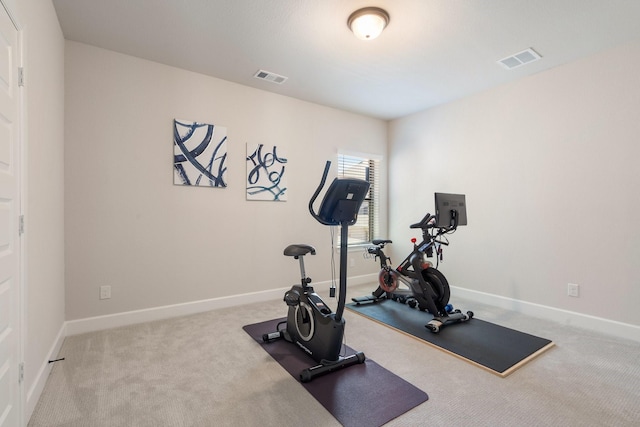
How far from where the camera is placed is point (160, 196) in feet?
10.9

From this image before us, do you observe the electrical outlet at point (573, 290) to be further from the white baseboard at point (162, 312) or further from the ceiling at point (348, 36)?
the white baseboard at point (162, 312)

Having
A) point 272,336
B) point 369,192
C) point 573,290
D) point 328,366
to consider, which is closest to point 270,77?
point 369,192

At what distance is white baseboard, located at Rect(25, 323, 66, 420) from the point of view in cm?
174

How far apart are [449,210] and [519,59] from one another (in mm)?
1675

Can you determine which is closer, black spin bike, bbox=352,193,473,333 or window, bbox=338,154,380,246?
black spin bike, bbox=352,193,473,333

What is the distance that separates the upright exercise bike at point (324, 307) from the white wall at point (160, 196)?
1538 millimetres

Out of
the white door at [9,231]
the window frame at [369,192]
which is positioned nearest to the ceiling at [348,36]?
the white door at [9,231]

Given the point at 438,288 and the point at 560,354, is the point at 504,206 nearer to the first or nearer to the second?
the point at 438,288

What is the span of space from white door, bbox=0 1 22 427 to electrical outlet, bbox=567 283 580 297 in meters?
4.40

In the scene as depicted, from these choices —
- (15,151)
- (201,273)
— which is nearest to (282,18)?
(15,151)

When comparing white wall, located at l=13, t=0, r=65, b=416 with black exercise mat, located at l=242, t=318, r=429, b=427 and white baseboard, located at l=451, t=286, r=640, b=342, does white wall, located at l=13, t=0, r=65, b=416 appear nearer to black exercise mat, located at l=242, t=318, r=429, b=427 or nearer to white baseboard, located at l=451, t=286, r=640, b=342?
black exercise mat, located at l=242, t=318, r=429, b=427

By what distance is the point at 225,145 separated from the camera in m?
3.70

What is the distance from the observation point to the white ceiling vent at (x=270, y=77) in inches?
139

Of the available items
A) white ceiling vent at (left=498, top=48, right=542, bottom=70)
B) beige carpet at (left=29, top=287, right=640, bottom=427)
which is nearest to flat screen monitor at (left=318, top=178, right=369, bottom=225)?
beige carpet at (left=29, top=287, right=640, bottom=427)
